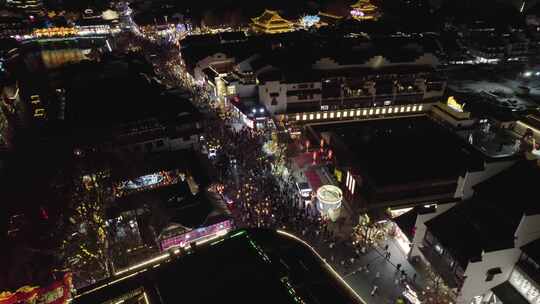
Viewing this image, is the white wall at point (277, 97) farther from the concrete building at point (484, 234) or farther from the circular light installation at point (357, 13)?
the circular light installation at point (357, 13)

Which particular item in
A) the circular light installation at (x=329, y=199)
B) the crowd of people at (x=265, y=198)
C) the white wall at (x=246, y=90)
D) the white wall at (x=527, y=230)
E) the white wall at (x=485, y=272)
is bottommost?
the crowd of people at (x=265, y=198)

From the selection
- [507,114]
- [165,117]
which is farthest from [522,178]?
[165,117]

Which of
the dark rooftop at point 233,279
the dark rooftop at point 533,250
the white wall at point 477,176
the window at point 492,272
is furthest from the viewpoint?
the white wall at point 477,176

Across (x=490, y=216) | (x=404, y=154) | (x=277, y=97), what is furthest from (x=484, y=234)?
(x=277, y=97)

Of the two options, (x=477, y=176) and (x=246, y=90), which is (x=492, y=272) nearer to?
(x=477, y=176)

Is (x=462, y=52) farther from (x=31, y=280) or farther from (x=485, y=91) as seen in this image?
(x=31, y=280)

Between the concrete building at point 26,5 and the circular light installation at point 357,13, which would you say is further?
the concrete building at point 26,5

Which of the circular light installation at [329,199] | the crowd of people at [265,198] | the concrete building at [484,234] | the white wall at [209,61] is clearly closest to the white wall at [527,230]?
the concrete building at [484,234]
